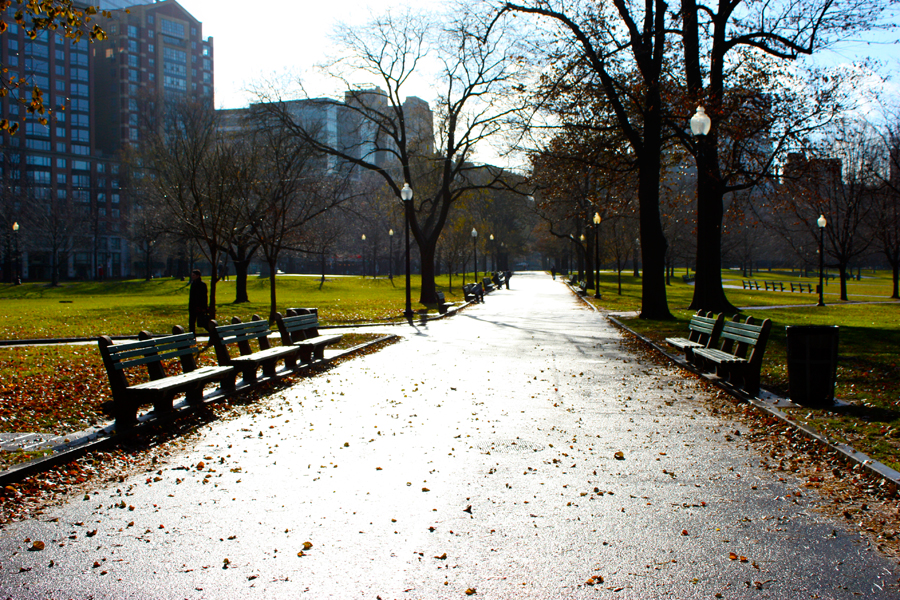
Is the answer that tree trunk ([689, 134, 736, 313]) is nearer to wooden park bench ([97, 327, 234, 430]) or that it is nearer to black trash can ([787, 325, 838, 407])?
black trash can ([787, 325, 838, 407])

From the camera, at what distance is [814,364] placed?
7.96 meters

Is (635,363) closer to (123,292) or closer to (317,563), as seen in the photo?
(317,563)

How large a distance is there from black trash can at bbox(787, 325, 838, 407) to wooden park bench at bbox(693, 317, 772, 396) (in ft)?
1.34

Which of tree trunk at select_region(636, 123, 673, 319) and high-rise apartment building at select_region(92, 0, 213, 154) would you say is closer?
tree trunk at select_region(636, 123, 673, 319)

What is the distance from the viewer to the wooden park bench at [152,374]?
7.04 metres

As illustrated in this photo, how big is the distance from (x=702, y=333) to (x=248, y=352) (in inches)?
299

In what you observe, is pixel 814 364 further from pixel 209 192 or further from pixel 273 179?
pixel 273 179

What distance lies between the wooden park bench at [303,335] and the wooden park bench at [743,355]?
6293mm

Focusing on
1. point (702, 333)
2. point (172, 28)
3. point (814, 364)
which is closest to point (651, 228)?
point (702, 333)

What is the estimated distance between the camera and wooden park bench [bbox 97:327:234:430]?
7.04 meters

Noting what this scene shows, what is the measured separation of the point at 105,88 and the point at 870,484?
116917 mm

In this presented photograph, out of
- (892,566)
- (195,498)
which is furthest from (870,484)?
(195,498)

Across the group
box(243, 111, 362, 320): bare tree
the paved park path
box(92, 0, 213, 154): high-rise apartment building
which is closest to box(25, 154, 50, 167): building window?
box(92, 0, 213, 154): high-rise apartment building

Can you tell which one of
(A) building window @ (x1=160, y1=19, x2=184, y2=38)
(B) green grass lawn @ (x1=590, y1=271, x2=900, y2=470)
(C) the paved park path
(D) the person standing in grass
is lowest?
(C) the paved park path
